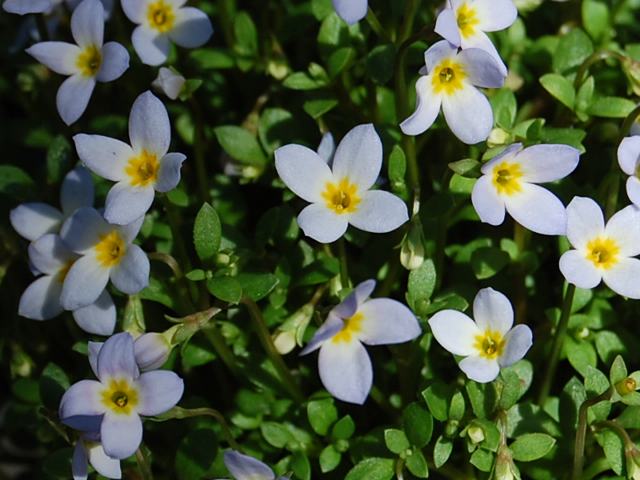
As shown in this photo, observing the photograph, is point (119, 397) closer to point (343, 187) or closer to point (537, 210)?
point (343, 187)

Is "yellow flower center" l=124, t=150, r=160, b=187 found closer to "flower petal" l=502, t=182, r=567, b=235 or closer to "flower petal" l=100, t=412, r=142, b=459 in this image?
"flower petal" l=100, t=412, r=142, b=459

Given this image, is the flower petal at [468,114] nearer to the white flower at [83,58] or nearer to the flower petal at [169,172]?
the flower petal at [169,172]

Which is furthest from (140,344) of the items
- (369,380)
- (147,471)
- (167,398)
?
(369,380)

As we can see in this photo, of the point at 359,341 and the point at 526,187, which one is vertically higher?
the point at 526,187

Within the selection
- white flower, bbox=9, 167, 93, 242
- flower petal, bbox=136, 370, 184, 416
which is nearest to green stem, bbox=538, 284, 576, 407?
flower petal, bbox=136, 370, 184, 416

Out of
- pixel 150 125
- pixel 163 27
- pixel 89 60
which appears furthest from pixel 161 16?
pixel 150 125

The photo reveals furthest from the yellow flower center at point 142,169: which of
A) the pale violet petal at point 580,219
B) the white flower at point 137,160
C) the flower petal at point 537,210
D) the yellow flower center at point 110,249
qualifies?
the pale violet petal at point 580,219

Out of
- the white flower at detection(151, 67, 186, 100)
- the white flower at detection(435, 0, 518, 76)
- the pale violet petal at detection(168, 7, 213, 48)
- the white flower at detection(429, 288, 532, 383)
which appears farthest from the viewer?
the pale violet petal at detection(168, 7, 213, 48)
